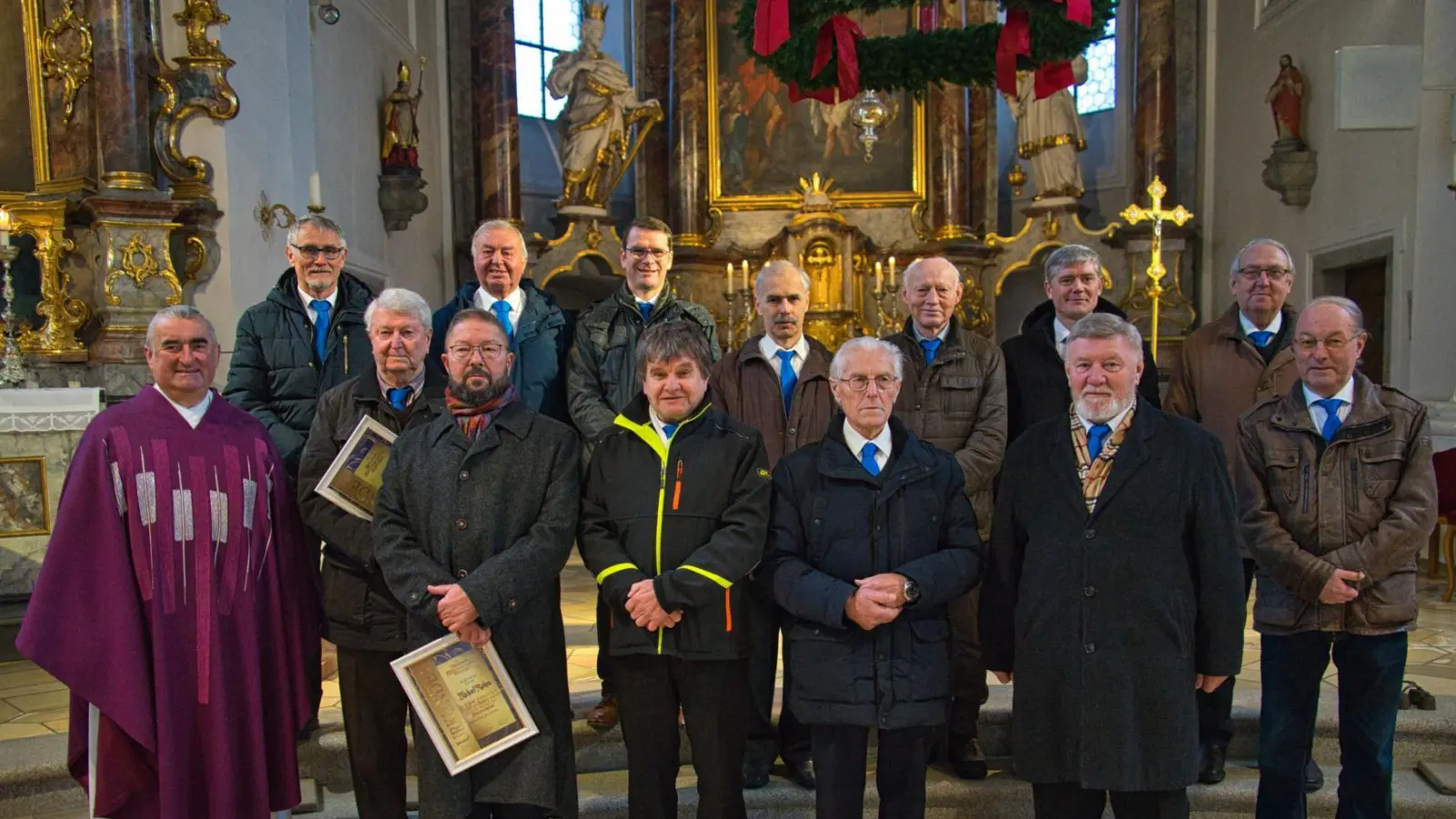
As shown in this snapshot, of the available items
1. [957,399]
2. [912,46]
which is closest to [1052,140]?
[912,46]

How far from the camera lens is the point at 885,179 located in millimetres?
10797

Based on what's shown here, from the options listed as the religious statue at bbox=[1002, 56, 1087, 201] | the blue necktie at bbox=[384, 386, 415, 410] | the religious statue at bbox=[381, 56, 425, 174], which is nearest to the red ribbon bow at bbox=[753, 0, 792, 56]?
the blue necktie at bbox=[384, 386, 415, 410]

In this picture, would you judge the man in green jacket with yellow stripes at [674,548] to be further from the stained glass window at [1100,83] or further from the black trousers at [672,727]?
the stained glass window at [1100,83]

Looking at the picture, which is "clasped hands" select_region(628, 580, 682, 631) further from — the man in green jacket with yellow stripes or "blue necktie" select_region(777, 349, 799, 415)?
"blue necktie" select_region(777, 349, 799, 415)

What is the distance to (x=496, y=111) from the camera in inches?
408

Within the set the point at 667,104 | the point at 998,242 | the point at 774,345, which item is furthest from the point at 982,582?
the point at 667,104

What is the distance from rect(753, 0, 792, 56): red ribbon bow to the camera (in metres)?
3.59

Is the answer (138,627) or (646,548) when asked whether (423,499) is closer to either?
(646,548)

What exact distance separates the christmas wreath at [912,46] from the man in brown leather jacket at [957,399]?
856 millimetres

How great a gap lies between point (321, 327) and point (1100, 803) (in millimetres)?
2525

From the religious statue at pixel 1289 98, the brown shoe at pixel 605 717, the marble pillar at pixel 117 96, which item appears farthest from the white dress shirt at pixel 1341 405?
the religious statue at pixel 1289 98

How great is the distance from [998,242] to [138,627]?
8649 millimetres

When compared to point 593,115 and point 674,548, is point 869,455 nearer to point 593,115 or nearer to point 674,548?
point 674,548

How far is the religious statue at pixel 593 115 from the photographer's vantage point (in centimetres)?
1023
